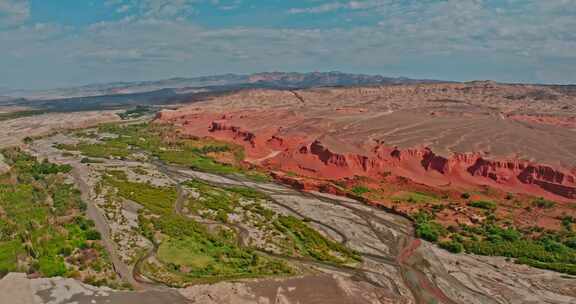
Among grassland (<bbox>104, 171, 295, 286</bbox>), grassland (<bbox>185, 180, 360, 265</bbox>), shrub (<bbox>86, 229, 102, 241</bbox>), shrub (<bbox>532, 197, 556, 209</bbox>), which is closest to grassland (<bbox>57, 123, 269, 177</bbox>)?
grassland (<bbox>185, 180, 360, 265</bbox>)

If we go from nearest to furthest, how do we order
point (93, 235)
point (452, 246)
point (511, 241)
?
point (93, 235) < point (452, 246) < point (511, 241)

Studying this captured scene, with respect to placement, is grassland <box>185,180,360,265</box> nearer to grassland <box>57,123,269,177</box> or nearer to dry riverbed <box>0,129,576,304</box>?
dry riverbed <box>0,129,576,304</box>

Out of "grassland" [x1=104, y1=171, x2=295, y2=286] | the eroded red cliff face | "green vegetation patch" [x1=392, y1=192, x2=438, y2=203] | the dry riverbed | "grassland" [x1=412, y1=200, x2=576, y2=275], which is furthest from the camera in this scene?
the eroded red cliff face

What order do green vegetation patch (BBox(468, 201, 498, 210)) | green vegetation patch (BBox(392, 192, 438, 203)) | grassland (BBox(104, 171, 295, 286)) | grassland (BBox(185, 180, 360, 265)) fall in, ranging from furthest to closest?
green vegetation patch (BBox(392, 192, 438, 203)) < green vegetation patch (BBox(468, 201, 498, 210)) < grassland (BBox(185, 180, 360, 265)) < grassland (BBox(104, 171, 295, 286))

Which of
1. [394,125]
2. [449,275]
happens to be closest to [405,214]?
Result: [449,275]

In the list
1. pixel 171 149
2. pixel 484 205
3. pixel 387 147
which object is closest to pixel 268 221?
pixel 484 205

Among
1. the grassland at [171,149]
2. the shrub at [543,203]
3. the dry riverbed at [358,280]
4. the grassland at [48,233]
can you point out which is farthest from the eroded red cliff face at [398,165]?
the grassland at [48,233]

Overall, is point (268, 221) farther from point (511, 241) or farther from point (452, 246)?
point (511, 241)

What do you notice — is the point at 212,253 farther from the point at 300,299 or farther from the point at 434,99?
the point at 434,99
